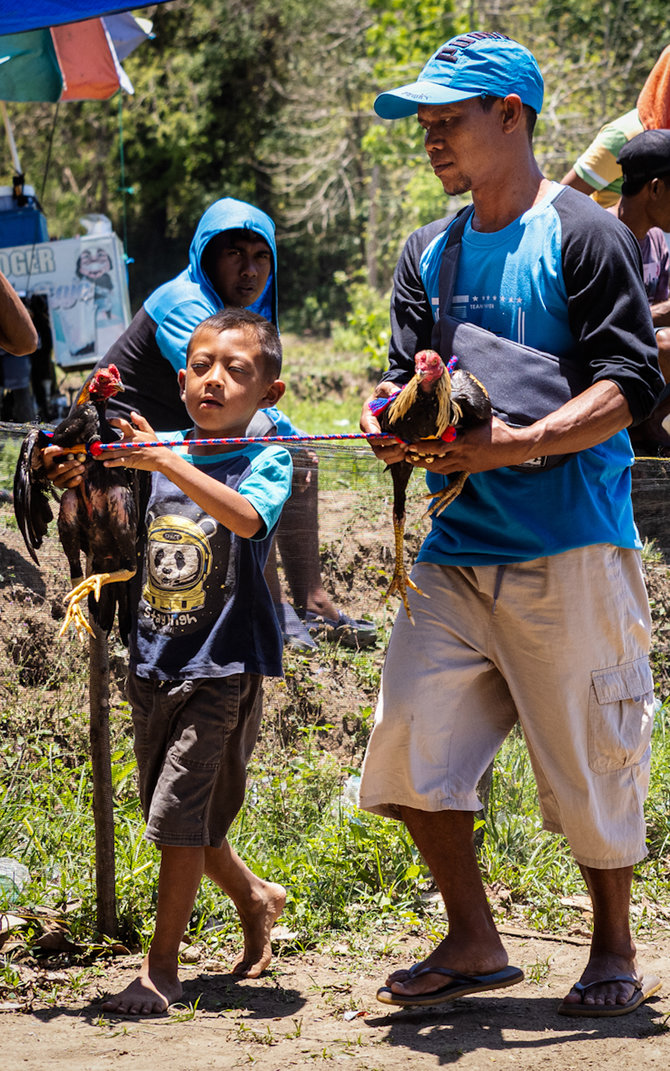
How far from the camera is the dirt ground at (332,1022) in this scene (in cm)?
271

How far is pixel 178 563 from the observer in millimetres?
3062

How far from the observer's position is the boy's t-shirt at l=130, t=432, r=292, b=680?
118 inches

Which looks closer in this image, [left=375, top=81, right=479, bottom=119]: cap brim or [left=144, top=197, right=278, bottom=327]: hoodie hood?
[left=375, top=81, right=479, bottom=119]: cap brim

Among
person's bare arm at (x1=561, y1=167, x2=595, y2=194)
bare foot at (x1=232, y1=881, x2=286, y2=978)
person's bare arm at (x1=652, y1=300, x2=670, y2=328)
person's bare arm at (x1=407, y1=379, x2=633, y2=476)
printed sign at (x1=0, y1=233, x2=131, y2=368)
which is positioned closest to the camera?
person's bare arm at (x1=407, y1=379, x2=633, y2=476)

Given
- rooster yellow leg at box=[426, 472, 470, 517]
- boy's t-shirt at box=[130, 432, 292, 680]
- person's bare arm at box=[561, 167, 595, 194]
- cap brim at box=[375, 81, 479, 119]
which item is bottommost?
boy's t-shirt at box=[130, 432, 292, 680]

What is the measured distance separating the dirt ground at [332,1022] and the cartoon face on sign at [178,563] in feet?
3.47

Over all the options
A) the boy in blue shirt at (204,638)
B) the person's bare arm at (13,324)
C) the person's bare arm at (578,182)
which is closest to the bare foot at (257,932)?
the boy in blue shirt at (204,638)

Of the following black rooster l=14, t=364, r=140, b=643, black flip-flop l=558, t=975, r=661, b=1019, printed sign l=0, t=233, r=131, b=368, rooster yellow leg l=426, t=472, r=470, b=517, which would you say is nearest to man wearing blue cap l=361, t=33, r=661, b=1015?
black flip-flop l=558, t=975, r=661, b=1019

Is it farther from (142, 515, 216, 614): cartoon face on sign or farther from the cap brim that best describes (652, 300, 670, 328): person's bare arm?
(142, 515, 216, 614): cartoon face on sign

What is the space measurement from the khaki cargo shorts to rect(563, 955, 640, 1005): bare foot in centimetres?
→ 28

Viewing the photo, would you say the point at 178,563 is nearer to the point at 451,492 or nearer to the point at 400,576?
the point at 400,576

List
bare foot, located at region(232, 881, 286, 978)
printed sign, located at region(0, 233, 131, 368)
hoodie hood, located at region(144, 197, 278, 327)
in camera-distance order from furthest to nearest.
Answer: printed sign, located at region(0, 233, 131, 368) → hoodie hood, located at region(144, 197, 278, 327) → bare foot, located at region(232, 881, 286, 978)

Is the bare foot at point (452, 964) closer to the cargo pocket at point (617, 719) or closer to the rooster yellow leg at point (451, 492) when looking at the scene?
the cargo pocket at point (617, 719)

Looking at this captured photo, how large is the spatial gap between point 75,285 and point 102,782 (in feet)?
23.9
